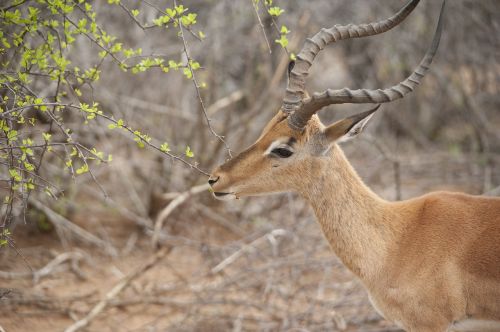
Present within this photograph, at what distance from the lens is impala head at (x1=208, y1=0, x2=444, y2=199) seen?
375cm

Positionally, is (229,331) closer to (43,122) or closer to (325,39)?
(325,39)

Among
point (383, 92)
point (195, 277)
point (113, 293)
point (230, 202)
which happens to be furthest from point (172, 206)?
point (383, 92)

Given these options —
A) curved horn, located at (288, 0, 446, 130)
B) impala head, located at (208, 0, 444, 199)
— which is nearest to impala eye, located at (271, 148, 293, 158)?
impala head, located at (208, 0, 444, 199)

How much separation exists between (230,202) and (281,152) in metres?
4.11

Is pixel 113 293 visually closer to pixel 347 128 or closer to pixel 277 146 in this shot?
pixel 277 146

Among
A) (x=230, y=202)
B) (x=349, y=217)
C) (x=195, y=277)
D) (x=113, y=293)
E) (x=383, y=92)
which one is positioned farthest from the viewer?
(x=230, y=202)

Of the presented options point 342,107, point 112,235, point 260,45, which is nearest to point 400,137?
point 342,107

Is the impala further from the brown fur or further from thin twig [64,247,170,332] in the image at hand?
thin twig [64,247,170,332]

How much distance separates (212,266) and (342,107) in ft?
17.8

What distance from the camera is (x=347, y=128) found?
3.74m

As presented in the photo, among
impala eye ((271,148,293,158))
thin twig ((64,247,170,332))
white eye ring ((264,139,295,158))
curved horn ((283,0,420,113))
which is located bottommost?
thin twig ((64,247,170,332))

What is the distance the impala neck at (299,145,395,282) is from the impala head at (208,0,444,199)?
0.10 meters

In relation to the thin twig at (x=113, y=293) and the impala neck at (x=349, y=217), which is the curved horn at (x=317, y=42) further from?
the thin twig at (x=113, y=293)

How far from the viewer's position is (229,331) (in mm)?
5348
